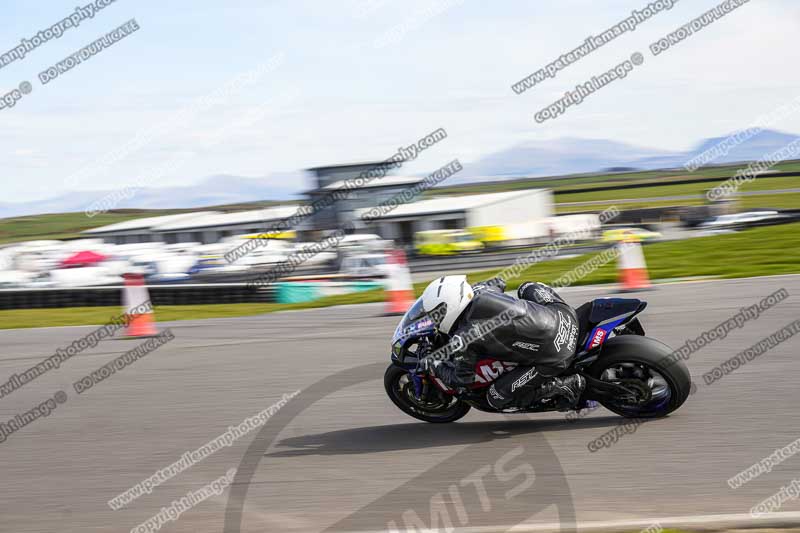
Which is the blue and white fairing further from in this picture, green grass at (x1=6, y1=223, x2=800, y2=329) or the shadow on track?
green grass at (x1=6, y1=223, x2=800, y2=329)

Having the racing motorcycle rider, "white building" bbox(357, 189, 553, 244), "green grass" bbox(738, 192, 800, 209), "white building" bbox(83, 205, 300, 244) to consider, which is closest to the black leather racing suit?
the racing motorcycle rider

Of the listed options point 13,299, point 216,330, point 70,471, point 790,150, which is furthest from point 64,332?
point 790,150

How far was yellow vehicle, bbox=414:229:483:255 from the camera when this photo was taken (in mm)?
39406

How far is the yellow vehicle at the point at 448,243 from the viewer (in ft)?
129

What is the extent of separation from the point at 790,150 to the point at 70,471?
2132 centimetres

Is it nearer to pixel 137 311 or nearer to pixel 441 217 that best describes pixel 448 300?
pixel 137 311

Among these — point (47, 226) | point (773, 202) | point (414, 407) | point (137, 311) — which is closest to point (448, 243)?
point (137, 311)

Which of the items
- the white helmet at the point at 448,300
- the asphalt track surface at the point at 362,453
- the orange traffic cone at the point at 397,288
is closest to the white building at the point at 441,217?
the orange traffic cone at the point at 397,288

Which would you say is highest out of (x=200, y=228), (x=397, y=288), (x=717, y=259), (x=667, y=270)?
(x=200, y=228)

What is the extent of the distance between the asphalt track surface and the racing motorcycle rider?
306 millimetres

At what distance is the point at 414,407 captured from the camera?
595 centimetres

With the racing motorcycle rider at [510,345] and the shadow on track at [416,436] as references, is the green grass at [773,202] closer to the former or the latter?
the shadow on track at [416,436]

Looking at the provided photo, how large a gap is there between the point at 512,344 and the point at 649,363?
2.99 ft

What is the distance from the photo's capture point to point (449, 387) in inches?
223
